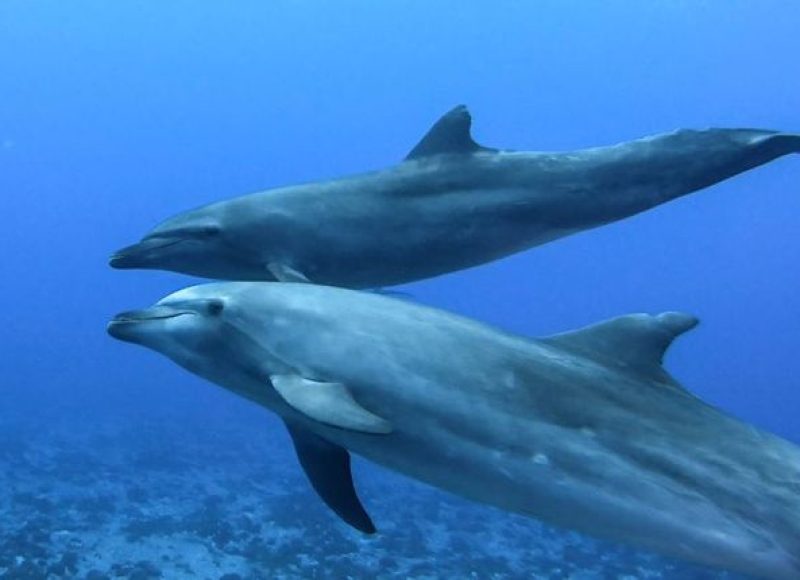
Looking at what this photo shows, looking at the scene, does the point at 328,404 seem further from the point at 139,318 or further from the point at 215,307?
the point at 139,318

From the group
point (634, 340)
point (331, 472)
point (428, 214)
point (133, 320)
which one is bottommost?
point (331, 472)

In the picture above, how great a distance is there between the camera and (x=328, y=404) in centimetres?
477

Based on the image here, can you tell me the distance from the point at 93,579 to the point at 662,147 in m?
10.3

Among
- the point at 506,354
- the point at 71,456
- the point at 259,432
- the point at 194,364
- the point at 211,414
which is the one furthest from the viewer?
the point at 211,414

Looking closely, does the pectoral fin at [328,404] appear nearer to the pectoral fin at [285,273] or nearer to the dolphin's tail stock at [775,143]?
the pectoral fin at [285,273]

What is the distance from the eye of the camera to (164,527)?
53.8 feet

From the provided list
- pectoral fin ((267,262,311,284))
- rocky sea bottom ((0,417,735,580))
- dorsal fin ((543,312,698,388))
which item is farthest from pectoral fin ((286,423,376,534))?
rocky sea bottom ((0,417,735,580))

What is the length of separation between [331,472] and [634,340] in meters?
2.12

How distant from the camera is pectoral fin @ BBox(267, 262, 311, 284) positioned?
6.91m

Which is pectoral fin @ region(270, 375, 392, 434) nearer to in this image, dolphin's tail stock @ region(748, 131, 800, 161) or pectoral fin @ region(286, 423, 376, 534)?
pectoral fin @ region(286, 423, 376, 534)

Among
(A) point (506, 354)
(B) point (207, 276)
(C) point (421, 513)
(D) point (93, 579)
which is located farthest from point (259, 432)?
(A) point (506, 354)

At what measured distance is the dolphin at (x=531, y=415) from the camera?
14.8ft

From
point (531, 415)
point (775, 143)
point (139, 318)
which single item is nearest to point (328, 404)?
point (531, 415)

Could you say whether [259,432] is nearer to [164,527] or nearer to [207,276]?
[164,527]
